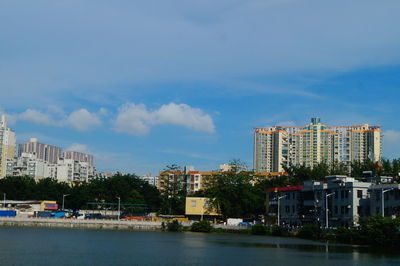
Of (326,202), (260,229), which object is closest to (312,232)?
(326,202)

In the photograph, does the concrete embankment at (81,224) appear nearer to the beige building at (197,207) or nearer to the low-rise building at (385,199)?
the beige building at (197,207)

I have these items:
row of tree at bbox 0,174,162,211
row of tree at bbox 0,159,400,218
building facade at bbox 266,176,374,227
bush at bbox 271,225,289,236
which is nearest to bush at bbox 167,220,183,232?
row of tree at bbox 0,159,400,218

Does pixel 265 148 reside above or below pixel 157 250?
above

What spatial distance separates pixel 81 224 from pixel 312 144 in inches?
3598

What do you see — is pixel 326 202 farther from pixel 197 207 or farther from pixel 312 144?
pixel 312 144

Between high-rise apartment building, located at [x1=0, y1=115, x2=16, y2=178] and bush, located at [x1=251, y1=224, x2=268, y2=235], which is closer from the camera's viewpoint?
bush, located at [x1=251, y1=224, x2=268, y2=235]

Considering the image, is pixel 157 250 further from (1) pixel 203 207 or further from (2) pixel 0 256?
(1) pixel 203 207

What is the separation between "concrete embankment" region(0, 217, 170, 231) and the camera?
96.9 meters

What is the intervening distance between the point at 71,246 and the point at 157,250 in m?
9.07

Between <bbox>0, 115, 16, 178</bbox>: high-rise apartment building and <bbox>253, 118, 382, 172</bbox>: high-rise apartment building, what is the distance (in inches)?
3238

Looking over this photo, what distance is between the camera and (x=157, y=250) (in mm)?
51750

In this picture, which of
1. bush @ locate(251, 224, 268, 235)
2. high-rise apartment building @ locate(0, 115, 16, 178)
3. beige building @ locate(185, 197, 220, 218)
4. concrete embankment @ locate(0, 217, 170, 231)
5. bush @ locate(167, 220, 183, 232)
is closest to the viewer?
bush @ locate(251, 224, 268, 235)

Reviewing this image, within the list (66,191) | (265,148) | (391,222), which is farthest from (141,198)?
(391,222)

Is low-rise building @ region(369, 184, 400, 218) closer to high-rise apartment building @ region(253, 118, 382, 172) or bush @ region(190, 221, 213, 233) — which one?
bush @ region(190, 221, 213, 233)
